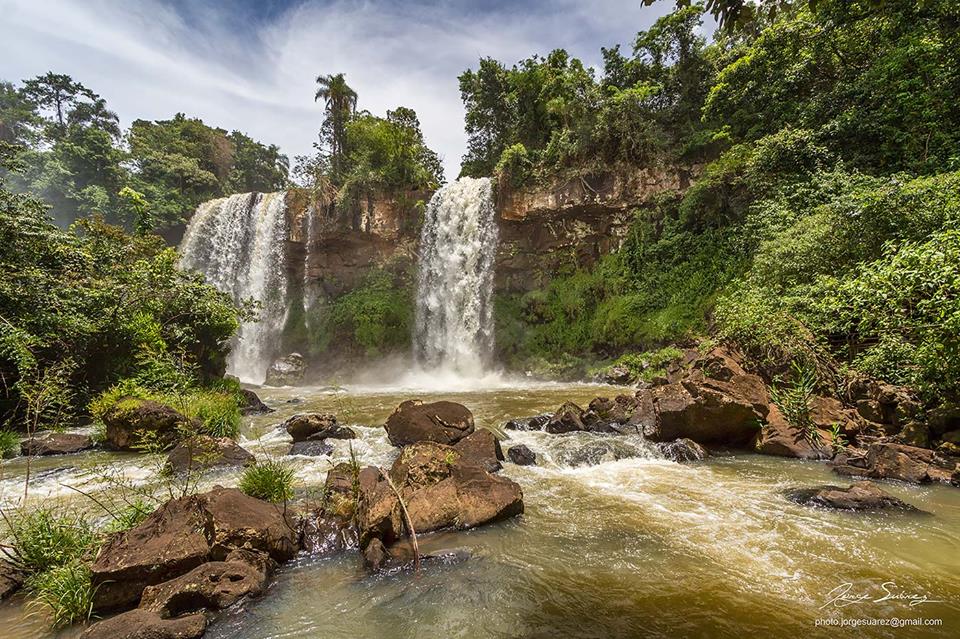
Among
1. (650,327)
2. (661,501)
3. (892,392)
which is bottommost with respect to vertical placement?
(661,501)

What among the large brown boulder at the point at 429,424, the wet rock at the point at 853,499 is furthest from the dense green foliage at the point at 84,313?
the wet rock at the point at 853,499

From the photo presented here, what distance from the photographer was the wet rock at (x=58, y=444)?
7.95 meters

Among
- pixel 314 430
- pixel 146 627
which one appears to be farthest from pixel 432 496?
pixel 314 430

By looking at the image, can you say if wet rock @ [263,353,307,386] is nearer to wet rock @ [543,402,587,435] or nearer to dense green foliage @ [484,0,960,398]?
dense green foliage @ [484,0,960,398]

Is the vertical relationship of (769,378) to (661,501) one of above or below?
above

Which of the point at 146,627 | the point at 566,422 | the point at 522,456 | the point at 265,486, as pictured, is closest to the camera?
the point at 146,627

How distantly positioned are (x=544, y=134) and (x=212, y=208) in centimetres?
2463

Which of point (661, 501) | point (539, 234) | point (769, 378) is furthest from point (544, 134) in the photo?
point (661, 501)

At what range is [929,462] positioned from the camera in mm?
5996

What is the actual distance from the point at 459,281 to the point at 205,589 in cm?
2165

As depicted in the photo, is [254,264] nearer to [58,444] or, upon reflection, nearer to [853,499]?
[58,444]

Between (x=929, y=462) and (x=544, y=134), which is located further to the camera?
(x=544, y=134)

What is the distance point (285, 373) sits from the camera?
23344mm

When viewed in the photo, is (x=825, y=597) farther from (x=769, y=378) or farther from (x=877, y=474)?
(x=769, y=378)
